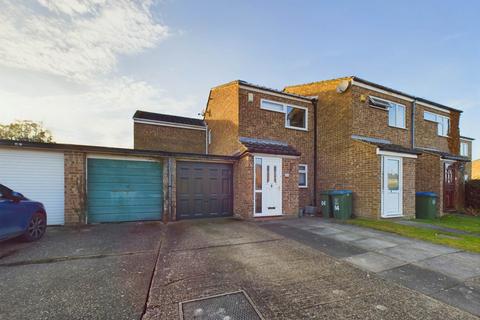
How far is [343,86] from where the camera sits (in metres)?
10.4

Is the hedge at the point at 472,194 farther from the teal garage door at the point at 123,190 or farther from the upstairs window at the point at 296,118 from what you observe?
the teal garage door at the point at 123,190

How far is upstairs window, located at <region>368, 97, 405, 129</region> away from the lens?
11367mm

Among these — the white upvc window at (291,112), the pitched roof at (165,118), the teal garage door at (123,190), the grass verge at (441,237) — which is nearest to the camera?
the grass verge at (441,237)

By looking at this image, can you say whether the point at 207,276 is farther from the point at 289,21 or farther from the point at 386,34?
the point at 386,34

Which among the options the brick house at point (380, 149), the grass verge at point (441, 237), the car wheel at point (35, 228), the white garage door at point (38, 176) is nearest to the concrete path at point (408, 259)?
the grass verge at point (441, 237)

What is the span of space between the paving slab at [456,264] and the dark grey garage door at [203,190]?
21.6ft

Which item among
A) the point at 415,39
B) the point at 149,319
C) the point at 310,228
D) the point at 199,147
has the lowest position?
the point at 310,228

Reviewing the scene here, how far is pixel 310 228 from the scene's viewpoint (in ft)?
23.5

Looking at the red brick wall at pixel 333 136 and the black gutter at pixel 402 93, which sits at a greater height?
the black gutter at pixel 402 93

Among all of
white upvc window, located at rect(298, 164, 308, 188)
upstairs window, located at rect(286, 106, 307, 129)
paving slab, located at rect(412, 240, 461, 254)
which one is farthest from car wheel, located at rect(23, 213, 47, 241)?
white upvc window, located at rect(298, 164, 308, 188)

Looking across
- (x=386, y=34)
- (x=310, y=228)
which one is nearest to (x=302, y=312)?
(x=310, y=228)

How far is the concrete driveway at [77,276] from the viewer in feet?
8.49

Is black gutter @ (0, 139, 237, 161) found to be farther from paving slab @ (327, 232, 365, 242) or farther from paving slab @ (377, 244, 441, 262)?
paving slab @ (377, 244, 441, 262)

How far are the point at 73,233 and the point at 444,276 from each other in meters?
8.70
